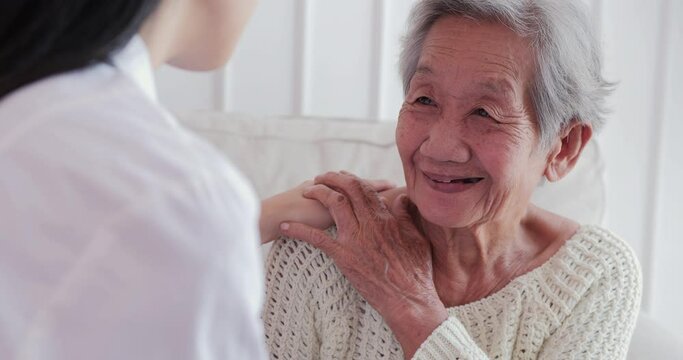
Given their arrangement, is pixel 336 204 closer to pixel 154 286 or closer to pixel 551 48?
pixel 551 48

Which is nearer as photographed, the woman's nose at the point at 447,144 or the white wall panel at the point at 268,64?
the woman's nose at the point at 447,144

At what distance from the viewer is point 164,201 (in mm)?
640

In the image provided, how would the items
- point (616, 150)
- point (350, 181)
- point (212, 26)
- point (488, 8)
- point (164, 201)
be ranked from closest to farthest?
point (164, 201)
point (212, 26)
point (488, 8)
point (350, 181)
point (616, 150)

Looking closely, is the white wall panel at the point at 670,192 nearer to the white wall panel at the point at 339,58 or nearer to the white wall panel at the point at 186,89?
the white wall panel at the point at 339,58

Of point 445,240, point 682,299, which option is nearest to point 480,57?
point 445,240

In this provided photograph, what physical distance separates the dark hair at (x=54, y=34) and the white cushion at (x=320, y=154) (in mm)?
985

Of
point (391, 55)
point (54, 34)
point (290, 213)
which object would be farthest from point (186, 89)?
point (54, 34)

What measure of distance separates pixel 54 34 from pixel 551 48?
883 mm

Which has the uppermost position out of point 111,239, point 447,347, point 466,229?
point 111,239

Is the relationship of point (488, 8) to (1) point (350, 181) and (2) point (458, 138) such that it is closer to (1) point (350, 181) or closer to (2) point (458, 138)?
(2) point (458, 138)

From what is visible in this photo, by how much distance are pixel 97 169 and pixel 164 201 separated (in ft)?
0.16

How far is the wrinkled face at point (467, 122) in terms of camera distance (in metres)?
1.41

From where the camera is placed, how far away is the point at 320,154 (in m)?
1.72

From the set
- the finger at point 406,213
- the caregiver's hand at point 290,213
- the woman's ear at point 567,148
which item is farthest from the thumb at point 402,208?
the woman's ear at point 567,148
